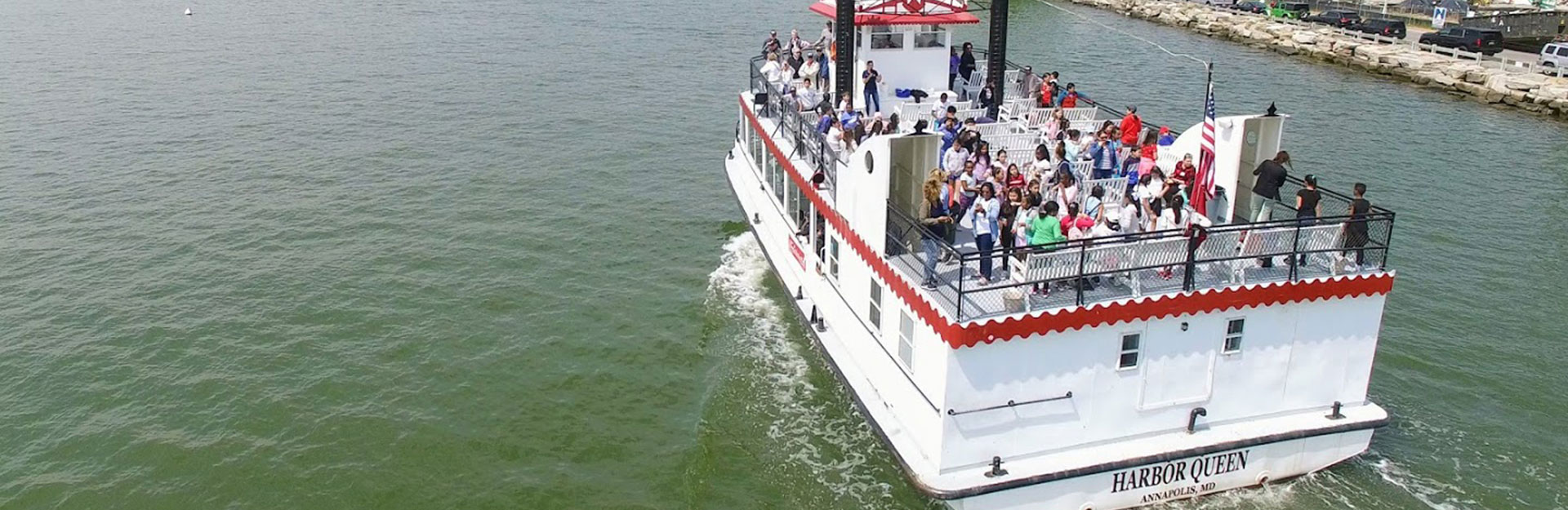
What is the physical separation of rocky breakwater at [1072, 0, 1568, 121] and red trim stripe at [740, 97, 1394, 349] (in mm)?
34833

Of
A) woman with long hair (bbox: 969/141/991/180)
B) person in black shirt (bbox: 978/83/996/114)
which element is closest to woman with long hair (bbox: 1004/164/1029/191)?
woman with long hair (bbox: 969/141/991/180)

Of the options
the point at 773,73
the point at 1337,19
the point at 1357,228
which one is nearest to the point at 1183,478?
the point at 1357,228

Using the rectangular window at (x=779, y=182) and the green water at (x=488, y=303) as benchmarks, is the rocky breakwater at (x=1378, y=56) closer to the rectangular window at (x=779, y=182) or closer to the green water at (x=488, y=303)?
the green water at (x=488, y=303)

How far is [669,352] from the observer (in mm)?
19906

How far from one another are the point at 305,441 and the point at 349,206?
11476 mm

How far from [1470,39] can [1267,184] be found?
46660mm

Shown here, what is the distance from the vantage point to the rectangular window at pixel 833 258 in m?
17.3

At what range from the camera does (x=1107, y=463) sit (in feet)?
43.8

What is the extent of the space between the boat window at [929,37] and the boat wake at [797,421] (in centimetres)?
594

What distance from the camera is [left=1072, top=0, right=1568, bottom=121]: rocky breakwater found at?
42250 millimetres

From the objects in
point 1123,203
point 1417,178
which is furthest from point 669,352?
point 1417,178

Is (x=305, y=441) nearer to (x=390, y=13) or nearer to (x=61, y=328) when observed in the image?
(x=61, y=328)

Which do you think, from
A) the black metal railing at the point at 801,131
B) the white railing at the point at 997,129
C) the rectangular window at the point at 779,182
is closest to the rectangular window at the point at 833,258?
the black metal railing at the point at 801,131

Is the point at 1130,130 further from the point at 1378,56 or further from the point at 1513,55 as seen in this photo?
the point at 1513,55
